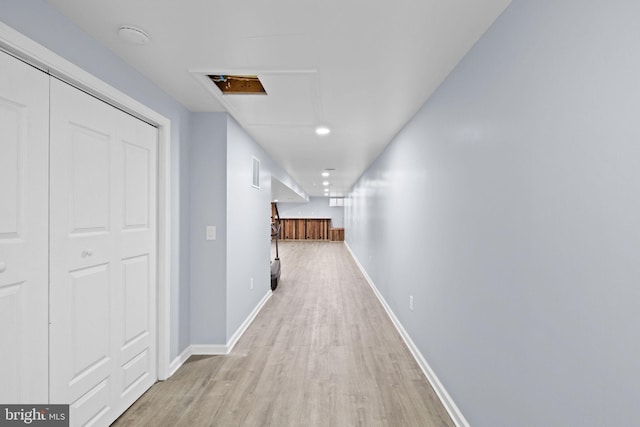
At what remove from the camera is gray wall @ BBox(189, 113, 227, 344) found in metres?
2.87

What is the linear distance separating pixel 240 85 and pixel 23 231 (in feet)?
5.63

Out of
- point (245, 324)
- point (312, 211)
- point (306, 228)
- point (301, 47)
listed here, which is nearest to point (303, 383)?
point (245, 324)

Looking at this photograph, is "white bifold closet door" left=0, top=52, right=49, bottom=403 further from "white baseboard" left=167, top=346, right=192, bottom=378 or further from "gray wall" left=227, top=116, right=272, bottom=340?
"gray wall" left=227, top=116, right=272, bottom=340

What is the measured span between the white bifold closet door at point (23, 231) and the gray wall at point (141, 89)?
7.5 inches

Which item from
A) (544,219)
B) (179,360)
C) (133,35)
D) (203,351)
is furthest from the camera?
(203,351)

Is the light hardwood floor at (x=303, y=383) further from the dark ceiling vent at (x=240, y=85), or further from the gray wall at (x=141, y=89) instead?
the dark ceiling vent at (x=240, y=85)

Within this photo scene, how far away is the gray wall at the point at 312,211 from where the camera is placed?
15266 mm

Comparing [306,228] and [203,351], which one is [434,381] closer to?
[203,351]

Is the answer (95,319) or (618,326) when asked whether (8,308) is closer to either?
(95,319)

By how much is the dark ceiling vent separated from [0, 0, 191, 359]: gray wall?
49cm

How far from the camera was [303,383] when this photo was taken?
2379mm

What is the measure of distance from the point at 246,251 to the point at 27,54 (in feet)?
8.51

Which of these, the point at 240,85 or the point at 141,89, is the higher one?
the point at 240,85

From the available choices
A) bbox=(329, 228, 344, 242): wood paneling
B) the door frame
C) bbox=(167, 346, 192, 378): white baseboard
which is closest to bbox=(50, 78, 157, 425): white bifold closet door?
the door frame
